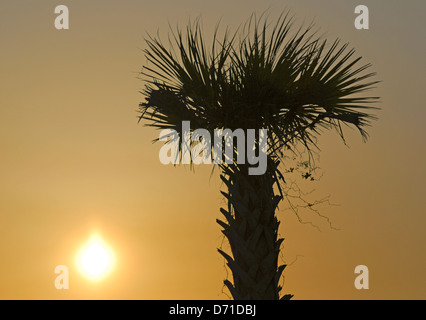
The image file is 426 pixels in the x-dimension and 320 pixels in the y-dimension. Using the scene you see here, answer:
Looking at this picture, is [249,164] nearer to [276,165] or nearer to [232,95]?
[276,165]

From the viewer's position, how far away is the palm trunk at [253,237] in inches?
338

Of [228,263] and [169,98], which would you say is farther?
[169,98]

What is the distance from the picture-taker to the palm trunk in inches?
338

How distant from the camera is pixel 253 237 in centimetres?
864

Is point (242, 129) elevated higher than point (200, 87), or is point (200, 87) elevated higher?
point (200, 87)

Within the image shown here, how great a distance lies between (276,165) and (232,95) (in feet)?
4.04

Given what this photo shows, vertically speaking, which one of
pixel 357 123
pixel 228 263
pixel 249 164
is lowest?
pixel 228 263


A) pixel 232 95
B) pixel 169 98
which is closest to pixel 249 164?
pixel 232 95
